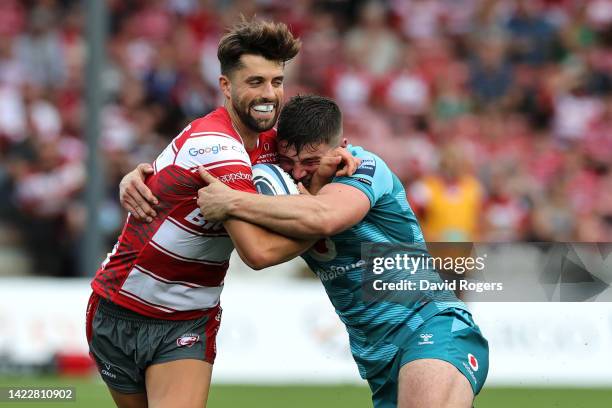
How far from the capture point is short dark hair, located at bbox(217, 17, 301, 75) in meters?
5.77

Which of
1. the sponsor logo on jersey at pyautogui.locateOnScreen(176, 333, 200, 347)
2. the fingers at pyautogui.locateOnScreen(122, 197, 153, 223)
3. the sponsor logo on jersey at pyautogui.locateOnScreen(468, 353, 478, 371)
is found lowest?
the sponsor logo on jersey at pyautogui.locateOnScreen(468, 353, 478, 371)

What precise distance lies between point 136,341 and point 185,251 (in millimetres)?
569

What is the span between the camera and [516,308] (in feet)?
33.9

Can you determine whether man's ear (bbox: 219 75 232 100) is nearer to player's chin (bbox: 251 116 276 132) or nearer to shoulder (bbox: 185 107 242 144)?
shoulder (bbox: 185 107 242 144)

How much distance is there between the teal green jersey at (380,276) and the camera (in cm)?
566

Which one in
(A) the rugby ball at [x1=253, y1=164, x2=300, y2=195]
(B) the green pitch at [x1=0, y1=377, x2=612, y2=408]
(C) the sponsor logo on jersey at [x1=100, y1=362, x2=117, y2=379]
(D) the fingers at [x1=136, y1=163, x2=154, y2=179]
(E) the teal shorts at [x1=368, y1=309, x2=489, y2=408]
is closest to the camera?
(E) the teal shorts at [x1=368, y1=309, x2=489, y2=408]

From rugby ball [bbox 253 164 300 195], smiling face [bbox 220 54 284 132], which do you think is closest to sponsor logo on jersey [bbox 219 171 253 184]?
rugby ball [bbox 253 164 300 195]

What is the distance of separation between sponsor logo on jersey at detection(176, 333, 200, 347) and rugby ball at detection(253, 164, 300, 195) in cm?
90

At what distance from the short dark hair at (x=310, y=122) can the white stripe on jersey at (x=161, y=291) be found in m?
0.94

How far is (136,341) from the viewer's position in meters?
5.95

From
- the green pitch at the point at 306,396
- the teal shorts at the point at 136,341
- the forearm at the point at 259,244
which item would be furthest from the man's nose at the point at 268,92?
the green pitch at the point at 306,396

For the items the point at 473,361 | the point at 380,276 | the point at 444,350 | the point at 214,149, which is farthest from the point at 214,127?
the point at 473,361

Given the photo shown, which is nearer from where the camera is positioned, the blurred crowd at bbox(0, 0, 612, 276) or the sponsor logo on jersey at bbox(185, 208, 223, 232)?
the sponsor logo on jersey at bbox(185, 208, 223, 232)

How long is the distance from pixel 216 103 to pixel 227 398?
594 centimetres
